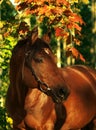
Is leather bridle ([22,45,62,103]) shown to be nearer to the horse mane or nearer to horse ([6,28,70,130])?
horse ([6,28,70,130])

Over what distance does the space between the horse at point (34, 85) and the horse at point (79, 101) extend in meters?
0.42

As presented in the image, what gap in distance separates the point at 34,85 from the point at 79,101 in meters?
1.80

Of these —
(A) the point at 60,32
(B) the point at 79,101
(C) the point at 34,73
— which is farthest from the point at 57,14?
(C) the point at 34,73

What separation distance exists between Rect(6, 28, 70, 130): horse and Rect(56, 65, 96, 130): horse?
1.37 feet

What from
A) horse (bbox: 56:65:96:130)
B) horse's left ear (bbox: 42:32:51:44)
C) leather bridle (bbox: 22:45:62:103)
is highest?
horse's left ear (bbox: 42:32:51:44)

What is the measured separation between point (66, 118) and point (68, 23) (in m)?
1.62

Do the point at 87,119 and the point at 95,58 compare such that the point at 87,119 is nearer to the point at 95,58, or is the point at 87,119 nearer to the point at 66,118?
the point at 66,118

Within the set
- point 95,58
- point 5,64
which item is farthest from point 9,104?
point 95,58

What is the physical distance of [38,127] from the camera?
6.89m

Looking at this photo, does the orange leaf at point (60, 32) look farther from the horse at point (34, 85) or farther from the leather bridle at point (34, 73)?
the leather bridle at point (34, 73)

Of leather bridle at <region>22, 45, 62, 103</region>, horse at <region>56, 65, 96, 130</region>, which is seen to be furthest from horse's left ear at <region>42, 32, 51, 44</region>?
horse at <region>56, 65, 96, 130</region>

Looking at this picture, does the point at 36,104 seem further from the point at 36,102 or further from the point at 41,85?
the point at 41,85

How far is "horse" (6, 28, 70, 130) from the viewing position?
6.19 metres

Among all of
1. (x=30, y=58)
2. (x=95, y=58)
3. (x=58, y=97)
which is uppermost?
(x=30, y=58)
